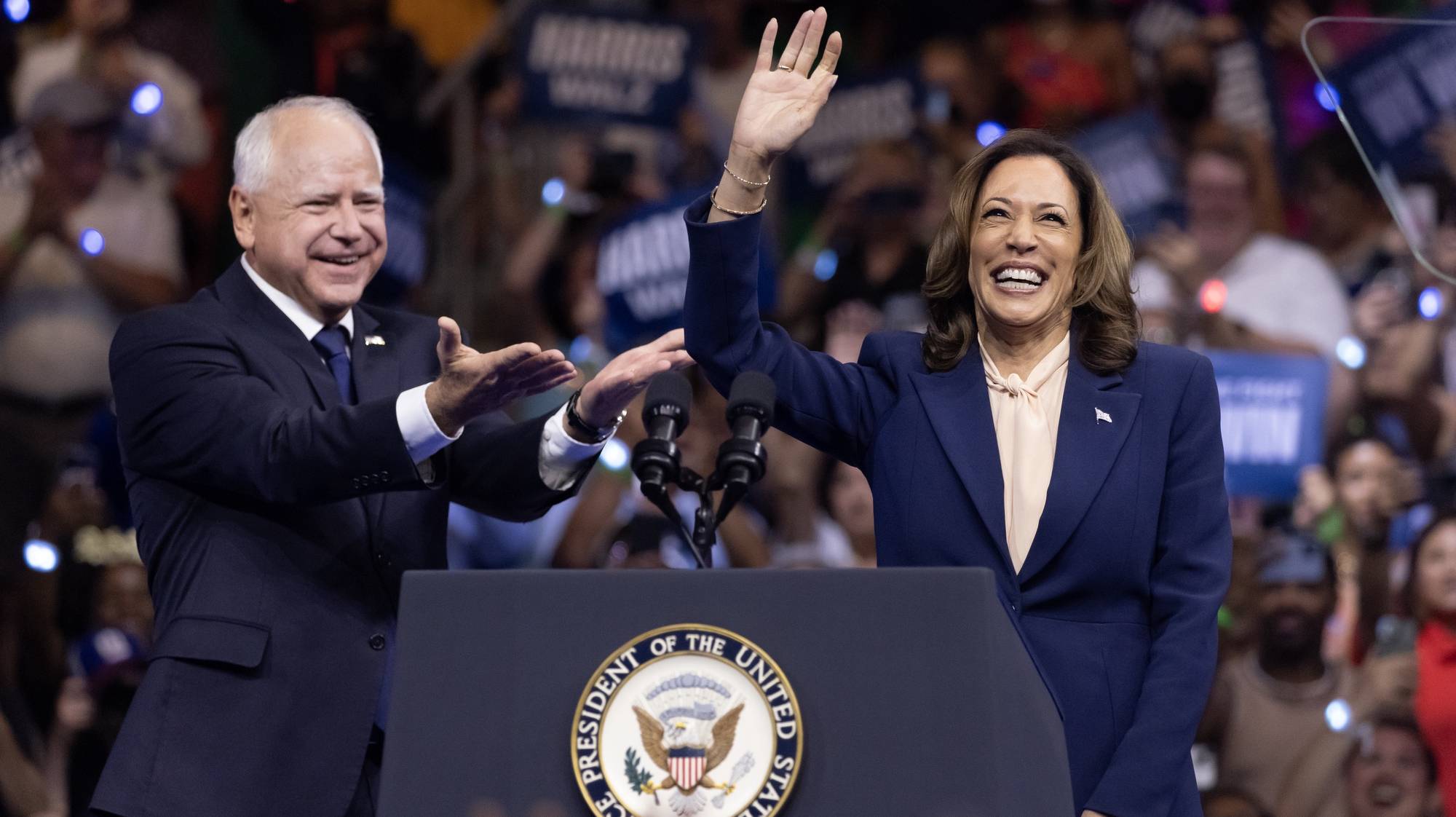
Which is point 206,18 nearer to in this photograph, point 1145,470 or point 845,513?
point 845,513

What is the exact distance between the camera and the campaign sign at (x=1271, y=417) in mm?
5000

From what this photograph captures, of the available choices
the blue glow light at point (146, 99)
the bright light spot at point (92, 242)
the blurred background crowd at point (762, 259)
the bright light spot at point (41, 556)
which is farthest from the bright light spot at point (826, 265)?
the bright light spot at point (41, 556)

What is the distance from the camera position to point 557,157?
638 cm

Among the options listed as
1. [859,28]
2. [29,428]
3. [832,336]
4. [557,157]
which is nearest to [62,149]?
[29,428]

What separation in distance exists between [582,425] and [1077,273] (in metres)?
0.73

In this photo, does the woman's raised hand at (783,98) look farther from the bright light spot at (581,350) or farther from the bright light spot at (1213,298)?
the bright light spot at (1213,298)

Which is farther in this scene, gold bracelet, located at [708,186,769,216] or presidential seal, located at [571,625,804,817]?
gold bracelet, located at [708,186,769,216]

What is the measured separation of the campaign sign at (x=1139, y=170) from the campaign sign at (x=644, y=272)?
3.78ft

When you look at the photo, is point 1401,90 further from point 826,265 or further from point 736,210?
point 826,265

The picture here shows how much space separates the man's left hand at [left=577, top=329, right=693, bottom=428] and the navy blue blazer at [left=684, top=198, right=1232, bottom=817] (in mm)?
90

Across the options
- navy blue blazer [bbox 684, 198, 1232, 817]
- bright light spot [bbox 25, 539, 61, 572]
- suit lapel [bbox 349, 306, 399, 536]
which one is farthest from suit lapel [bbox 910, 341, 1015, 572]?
bright light spot [bbox 25, 539, 61, 572]

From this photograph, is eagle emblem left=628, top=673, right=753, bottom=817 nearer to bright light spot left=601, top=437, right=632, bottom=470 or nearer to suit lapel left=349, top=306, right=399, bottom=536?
suit lapel left=349, top=306, right=399, bottom=536

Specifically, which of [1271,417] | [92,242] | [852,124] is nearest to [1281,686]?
[1271,417]

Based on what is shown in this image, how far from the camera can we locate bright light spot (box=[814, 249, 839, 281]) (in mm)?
5875
